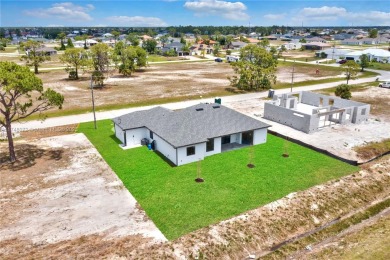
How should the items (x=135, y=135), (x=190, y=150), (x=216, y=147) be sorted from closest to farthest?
(x=190, y=150) → (x=216, y=147) → (x=135, y=135)

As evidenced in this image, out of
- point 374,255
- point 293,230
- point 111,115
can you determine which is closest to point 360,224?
point 374,255

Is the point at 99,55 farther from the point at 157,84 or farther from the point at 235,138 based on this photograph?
the point at 235,138

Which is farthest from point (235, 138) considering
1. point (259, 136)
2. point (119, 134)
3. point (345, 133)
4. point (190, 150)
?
point (345, 133)

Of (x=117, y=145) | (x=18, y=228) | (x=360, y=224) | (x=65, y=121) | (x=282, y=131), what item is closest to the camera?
(x=18, y=228)

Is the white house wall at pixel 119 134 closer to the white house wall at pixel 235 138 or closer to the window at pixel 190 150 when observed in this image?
the window at pixel 190 150

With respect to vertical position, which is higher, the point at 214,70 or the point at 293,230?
the point at 214,70

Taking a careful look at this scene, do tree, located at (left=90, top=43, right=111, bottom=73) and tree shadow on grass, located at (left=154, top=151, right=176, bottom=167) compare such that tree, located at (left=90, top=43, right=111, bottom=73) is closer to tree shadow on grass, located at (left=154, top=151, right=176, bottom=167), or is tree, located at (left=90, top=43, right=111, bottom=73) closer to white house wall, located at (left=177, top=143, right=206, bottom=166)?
tree shadow on grass, located at (left=154, top=151, right=176, bottom=167)

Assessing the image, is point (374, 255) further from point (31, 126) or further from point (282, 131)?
point (31, 126)
